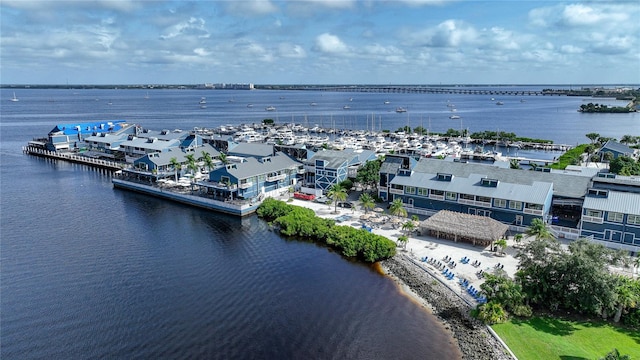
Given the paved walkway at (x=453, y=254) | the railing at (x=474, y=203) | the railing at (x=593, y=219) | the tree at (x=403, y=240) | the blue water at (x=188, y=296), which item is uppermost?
the railing at (x=474, y=203)

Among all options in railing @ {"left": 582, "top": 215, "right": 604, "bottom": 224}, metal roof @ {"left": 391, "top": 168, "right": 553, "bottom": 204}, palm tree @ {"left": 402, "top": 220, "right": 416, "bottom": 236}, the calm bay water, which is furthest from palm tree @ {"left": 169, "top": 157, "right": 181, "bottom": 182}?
railing @ {"left": 582, "top": 215, "right": 604, "bottom": 224}

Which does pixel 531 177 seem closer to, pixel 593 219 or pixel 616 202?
pixel 593 219

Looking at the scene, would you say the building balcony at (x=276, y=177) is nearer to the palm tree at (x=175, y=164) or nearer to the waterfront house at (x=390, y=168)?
the waterfront house at (x=390, y=168)

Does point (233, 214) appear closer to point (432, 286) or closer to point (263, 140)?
point (432, 286)

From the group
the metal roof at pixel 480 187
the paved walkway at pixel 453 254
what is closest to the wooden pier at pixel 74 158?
the paved walkway at pixel 453 254

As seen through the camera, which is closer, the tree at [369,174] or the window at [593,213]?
the window at [593,213]

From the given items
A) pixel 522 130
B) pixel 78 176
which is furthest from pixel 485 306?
pixel 522 130
